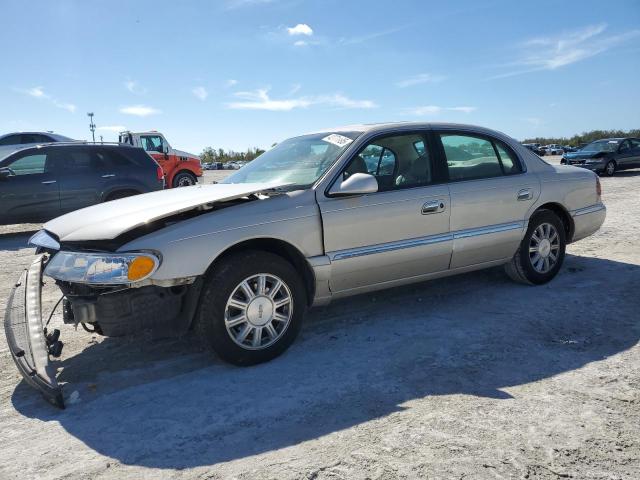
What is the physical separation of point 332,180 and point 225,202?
81 cm

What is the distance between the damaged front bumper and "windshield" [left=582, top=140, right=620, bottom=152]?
20.6 meters

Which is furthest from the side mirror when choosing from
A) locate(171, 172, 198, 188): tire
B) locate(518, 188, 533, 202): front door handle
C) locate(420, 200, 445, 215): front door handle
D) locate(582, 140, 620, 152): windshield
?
locate(582, 140, 620, 152): windshield

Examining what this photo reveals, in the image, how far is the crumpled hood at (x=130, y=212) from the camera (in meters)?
3.16

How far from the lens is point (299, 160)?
423 centimetres

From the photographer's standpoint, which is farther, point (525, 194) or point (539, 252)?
point (539, 252)

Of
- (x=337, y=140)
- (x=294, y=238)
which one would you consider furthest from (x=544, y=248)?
(x=294, y=238)

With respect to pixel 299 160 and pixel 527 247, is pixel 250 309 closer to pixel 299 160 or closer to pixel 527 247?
pixel 299 160

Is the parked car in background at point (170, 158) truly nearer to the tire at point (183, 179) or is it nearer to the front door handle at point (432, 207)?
the tire at point (183, 179)

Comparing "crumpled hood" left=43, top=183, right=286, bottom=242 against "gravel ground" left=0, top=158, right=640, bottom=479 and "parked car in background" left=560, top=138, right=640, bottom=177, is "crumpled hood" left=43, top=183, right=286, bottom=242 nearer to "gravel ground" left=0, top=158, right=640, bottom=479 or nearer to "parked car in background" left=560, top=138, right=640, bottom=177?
"gravel ground" left=0, top=158, right=640, bottom=479

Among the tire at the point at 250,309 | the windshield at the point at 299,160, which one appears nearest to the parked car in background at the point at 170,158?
the windshield at the point at 299,160

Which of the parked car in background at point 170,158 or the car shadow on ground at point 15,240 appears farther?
the parked car in background at point 170,158

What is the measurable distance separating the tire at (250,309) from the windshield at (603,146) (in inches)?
771

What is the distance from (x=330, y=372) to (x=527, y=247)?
8.59ft

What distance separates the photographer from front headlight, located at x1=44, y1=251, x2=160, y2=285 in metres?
2.99
